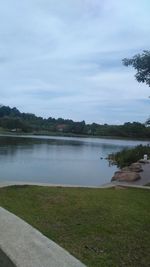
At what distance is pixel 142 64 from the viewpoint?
27.5 feet

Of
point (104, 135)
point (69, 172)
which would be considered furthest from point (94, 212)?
point (104, 135)

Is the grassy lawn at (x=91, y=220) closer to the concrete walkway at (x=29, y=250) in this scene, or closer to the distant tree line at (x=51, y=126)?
the concrete walkway at (x=29, y=250)

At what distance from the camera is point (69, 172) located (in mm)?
27109

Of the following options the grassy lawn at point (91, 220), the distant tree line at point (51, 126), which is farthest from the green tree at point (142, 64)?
the distant tree line at point (51, 126)

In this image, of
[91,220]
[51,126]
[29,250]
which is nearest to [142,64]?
[91,220]

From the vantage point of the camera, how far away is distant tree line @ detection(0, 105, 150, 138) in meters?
111

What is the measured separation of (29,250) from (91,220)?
8.40ft

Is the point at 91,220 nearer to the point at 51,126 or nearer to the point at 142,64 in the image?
the point at 142,64

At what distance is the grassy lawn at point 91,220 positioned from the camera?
523cm

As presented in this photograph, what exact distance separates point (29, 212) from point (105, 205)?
5.42 ft

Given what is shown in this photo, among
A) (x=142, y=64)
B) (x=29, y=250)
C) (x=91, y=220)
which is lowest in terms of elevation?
(x=91, y=220)

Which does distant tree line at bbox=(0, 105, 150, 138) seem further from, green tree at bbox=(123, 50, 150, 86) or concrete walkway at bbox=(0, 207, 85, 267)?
concrete walkway at bbox=(0, 207, 85, 267)

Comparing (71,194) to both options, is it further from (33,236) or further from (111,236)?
(33,236)

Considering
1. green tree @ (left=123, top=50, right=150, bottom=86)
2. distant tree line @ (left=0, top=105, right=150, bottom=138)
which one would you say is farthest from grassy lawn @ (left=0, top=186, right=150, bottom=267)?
distant tree line @ (left=0, top=105, right=150, bottom=138)
